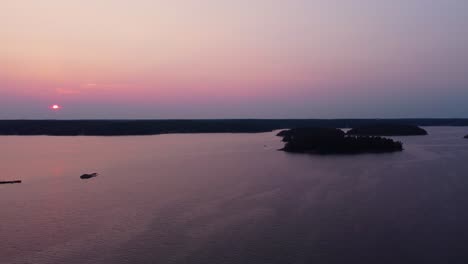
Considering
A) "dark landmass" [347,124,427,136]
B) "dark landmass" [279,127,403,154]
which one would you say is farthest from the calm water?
"dark landmass" [347,124,427,136]

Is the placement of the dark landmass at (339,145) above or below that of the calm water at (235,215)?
above

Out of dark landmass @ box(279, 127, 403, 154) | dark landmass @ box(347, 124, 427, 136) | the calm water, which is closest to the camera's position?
the calm water

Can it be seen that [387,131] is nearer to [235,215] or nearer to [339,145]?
[339,145]

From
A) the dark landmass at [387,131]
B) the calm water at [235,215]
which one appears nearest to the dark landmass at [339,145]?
the calm water at [235,215]

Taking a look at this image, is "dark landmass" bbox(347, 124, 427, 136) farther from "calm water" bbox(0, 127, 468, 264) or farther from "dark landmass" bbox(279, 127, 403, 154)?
"calm water" bbox(0, 127, 468, 264)

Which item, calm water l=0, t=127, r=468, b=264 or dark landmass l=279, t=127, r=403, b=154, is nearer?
calm water l=0, t=127, r=468, b=264

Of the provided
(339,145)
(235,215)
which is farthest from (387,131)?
(235,215)

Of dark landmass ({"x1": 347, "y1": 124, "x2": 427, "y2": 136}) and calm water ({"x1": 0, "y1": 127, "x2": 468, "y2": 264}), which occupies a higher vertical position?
dark landmass ({"x1": 347, "y1": 124, "x2": 427, "y2": 136})

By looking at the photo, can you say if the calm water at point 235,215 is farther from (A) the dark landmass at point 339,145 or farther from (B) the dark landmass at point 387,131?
(B) the dark landmass at point 387,131
